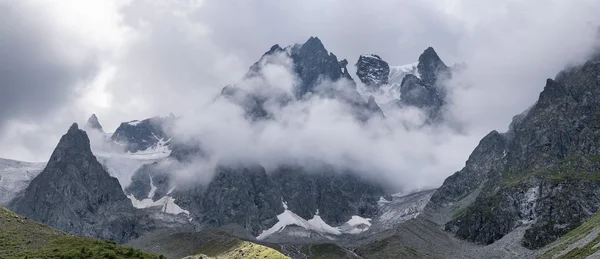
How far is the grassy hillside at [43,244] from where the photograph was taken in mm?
126688

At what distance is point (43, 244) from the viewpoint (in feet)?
478

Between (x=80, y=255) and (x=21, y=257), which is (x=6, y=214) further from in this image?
(x=80, y=255)

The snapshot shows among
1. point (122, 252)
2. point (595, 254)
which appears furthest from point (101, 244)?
point (595, 254)

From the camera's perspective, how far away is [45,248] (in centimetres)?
13788

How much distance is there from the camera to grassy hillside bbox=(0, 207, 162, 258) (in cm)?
12669

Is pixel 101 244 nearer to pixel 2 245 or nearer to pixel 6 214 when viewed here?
pixel 2 245

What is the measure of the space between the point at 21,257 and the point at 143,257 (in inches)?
1045

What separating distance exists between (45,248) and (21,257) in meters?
9.33

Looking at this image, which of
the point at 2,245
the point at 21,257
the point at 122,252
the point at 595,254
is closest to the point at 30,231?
the point at 2,245

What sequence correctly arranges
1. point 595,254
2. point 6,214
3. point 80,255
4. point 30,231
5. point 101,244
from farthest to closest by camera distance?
point 595,254 → point 6,214 → point 30,231 → point 101,244 → point 80,255

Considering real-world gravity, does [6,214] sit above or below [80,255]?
above

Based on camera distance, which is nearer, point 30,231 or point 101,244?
point 101,244

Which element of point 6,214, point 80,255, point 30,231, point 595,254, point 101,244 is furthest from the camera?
point 595,254

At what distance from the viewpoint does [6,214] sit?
16925 cm
